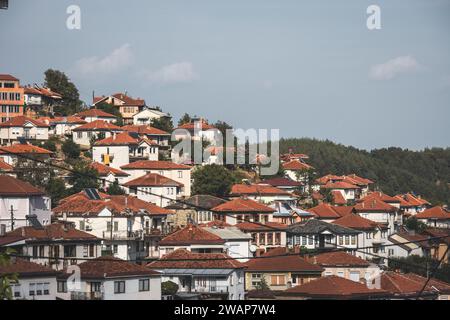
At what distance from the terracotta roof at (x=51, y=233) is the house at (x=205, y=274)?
2.94 meters

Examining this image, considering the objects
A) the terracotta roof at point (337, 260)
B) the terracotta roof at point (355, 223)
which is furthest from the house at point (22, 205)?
the terracotta roof at point (355, 223)

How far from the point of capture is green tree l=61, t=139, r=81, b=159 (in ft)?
188

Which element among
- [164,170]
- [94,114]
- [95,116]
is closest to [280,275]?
[164,170]

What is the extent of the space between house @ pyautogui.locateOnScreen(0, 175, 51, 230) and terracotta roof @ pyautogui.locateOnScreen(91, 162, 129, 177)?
11.3 m

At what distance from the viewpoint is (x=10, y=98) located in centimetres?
6762

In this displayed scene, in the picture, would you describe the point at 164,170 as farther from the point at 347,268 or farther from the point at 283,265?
the point at 283,265

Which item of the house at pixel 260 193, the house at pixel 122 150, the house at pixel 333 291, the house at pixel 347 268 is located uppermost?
the house at pixel 122 150

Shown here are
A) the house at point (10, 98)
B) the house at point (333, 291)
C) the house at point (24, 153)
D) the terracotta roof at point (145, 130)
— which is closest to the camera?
the house at point (333, 291)

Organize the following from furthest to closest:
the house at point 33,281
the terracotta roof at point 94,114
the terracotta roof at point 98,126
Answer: the terracotta roof at point 94,114
the terracotta roof at point 98,126
the house at point 33,281

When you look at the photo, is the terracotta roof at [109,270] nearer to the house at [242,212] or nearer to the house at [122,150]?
the house at [242,212]

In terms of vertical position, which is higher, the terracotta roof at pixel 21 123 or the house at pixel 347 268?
the terracotta roof at pixel 21 123

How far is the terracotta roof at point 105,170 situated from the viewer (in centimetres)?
5481
